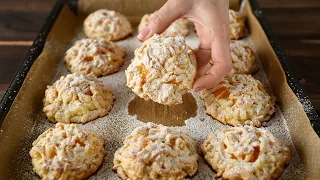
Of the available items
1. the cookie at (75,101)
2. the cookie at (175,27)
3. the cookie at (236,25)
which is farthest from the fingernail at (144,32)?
the cookie at (236,25)

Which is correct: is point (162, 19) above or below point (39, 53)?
above

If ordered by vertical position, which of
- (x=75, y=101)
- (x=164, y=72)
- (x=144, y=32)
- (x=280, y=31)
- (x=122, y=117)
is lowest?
(x=280, y=31)

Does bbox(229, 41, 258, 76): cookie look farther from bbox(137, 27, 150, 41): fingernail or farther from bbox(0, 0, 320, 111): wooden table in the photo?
bbox(137, 27, 150, 41): fingernail

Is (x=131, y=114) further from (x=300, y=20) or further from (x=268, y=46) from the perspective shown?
(x=300, y=20)

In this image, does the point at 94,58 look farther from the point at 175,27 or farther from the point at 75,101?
the point at 175,27

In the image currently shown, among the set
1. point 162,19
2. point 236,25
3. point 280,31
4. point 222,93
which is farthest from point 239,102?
point 280,31

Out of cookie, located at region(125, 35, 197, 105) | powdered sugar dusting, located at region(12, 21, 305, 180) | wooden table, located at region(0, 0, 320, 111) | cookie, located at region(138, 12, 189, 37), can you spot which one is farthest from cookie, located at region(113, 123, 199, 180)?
wooden table, located at region(0, 0, 320, 111)
